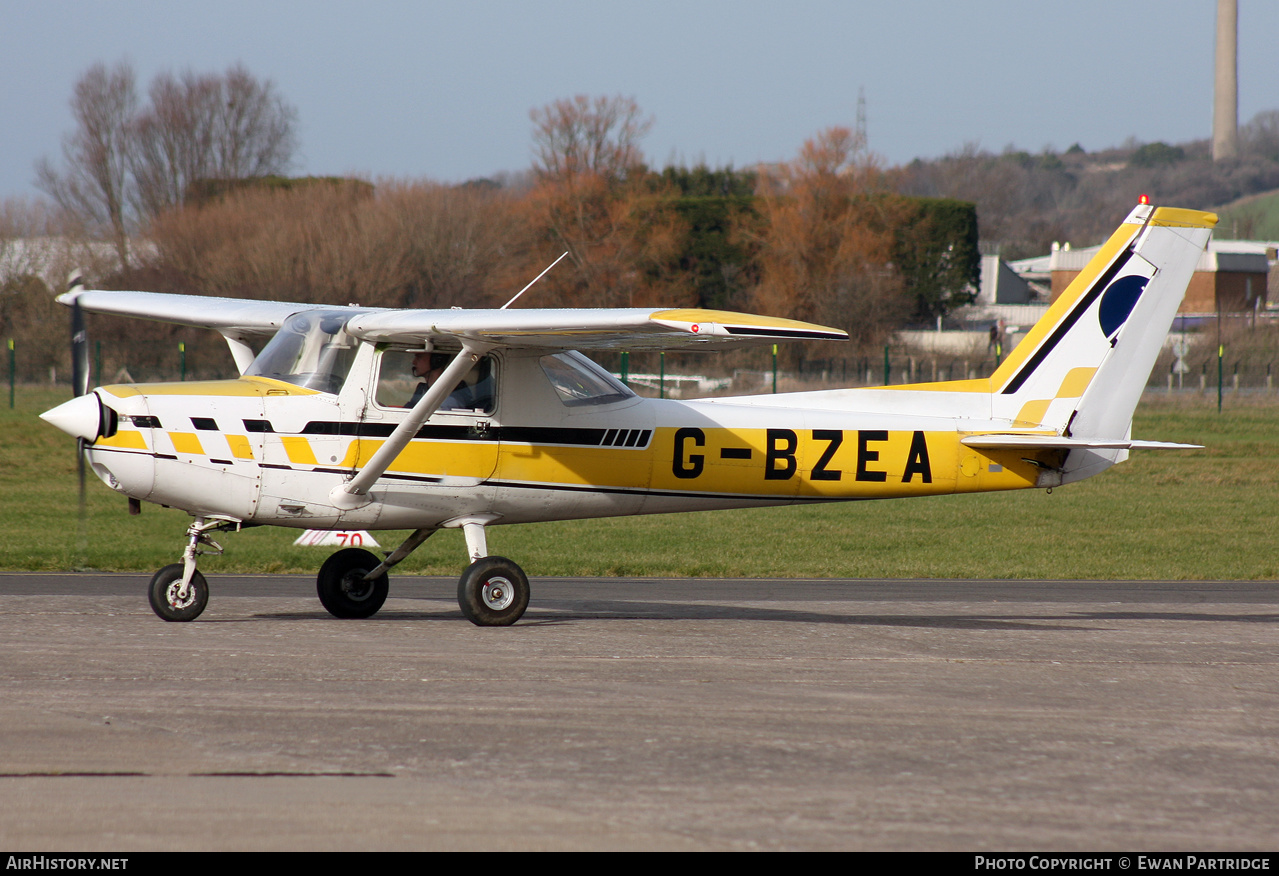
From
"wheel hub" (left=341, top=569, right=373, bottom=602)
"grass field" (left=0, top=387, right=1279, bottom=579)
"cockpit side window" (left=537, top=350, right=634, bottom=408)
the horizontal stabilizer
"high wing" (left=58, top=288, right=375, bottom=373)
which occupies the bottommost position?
"grass field" (left=0, top=387, right=1279, bottom=579)

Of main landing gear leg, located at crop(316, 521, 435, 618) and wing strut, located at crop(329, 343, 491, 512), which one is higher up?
wing strut, located at crop(329, 343, 491, 512)

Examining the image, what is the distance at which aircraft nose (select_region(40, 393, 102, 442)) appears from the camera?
363 inches

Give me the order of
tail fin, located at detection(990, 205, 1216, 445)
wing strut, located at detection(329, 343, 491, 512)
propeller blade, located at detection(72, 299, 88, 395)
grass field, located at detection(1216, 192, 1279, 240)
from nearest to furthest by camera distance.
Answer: wing strut, located at detection(329, 343, 491, 512)
propeller blade, located at detection(72, 299, 88, 395)
tail fin, located at detection(990, 205, 1216, 445)
grass field, located at detection(1216, 192, 1279, 240)

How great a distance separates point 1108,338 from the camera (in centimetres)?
1116

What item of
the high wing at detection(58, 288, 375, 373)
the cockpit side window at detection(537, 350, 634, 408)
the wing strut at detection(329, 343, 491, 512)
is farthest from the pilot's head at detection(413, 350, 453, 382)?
the high wing at detection(58, 288, 375, 373)

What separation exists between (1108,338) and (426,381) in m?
5.73

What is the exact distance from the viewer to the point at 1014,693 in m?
7.85

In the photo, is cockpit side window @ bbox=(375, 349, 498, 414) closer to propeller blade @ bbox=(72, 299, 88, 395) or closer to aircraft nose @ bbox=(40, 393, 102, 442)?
aircraft nose @ bbox=(40, 393, 102, 442)

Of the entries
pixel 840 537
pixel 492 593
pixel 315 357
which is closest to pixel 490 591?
pixel 492 593

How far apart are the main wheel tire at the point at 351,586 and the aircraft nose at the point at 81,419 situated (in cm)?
222

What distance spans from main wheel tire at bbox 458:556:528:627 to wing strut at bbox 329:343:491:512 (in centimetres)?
100
